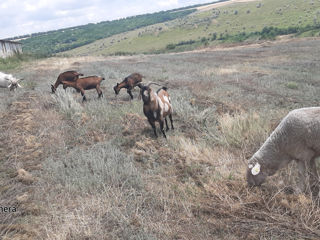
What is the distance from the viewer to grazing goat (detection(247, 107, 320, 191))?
123 inches

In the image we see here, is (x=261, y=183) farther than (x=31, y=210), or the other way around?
(x=261, y=183)

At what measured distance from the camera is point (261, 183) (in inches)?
139

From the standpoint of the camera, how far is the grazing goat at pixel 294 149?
123 inches

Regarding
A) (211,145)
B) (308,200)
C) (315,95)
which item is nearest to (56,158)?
(211,145)

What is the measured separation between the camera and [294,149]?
3.31 metres

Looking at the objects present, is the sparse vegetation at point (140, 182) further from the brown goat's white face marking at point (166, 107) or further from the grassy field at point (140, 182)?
the brown goat's white face marking at point (166, 107)

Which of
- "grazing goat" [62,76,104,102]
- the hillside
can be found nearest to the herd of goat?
"grazing goat" [62,76,104,102]

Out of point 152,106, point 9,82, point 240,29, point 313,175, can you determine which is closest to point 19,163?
point 152,106

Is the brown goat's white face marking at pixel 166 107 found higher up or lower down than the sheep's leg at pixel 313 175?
higher up

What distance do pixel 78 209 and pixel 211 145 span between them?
3.02m

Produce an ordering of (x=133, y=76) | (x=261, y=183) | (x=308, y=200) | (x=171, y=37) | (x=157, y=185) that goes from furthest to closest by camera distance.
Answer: (x=171, y=37), (x=133, y=76), (x=157, y=185), (x=261, y=183), (x=308, y=200)

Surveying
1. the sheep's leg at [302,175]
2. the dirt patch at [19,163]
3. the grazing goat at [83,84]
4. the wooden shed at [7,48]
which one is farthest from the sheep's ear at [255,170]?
the wooden shed at [7,48]

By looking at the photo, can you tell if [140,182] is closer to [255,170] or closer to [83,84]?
[255,170]

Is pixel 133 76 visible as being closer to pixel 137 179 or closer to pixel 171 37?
pixel 137 179
